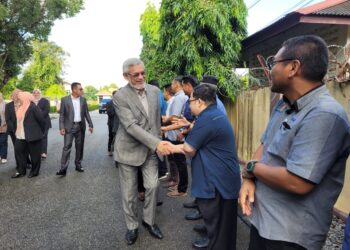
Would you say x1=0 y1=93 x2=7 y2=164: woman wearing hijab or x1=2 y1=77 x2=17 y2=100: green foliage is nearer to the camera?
x1=0 y1=93 x2=7 y2=164: woman wearing hijab

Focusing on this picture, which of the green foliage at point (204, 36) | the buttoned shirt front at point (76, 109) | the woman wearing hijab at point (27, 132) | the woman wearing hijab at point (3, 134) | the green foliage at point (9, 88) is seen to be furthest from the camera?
the green foliage at point (9, 88)

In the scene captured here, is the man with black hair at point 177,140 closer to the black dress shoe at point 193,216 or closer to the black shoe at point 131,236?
the black dress shoe at point 193,216

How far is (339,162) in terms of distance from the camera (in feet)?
5.41

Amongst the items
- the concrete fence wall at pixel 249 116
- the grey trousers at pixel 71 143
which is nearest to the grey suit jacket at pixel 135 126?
the concrete fence wall at pixel 249 116

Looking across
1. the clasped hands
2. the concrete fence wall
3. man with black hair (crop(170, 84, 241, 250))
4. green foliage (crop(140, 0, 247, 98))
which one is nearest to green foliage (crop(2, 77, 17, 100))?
green foliage (crop(140, 0, 247, 98))

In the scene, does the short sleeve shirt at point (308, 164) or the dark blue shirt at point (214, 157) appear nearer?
the short sleeve shirt at point (308, 164)

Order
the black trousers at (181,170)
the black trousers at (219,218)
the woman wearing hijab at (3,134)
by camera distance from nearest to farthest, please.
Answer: the black trousers at (219,218) < the black trousers at (181,170) < the woman wearing hijab at (3,134)

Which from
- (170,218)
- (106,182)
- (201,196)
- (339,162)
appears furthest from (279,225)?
(106,182)

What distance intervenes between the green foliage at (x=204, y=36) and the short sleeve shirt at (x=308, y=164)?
20.8 ft

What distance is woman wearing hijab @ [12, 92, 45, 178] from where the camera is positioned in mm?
6719

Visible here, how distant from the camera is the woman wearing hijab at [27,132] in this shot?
22.0 feet

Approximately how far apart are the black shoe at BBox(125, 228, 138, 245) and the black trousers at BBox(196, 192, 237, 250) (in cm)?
106

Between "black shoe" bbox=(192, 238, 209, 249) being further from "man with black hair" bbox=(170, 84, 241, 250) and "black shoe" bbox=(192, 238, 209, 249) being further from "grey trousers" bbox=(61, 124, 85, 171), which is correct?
"grey trousers" bbox=(61, 124, 85, 171)

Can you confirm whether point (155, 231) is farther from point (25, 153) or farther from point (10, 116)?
point (10, 116)
